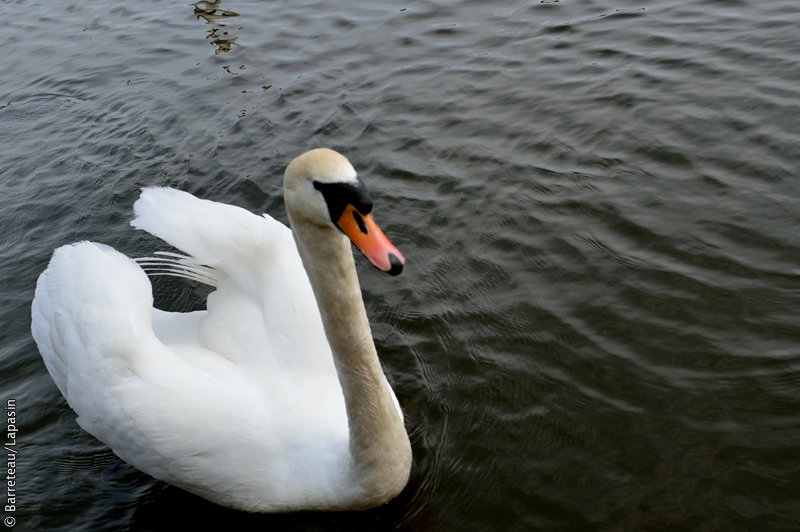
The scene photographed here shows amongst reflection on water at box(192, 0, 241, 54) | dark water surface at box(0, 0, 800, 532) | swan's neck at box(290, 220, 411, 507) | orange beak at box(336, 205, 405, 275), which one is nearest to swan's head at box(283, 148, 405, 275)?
orange beak at box(336, 205, 405, 275)

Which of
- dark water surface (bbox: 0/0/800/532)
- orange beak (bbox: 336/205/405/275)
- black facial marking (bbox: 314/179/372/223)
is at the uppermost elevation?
black facial marking (bbox: 314/179/372/223)

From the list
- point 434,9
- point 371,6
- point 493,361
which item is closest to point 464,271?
point 493,361

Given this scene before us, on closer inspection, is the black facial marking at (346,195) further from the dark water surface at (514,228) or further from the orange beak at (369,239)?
the dark water surface at (514,228)

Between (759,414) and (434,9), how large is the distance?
309 inches

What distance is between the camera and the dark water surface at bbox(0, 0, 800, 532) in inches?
139

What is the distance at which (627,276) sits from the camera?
4.68 meters

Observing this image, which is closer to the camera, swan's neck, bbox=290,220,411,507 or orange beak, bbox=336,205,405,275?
orange beak, bbox=336,205,405,275

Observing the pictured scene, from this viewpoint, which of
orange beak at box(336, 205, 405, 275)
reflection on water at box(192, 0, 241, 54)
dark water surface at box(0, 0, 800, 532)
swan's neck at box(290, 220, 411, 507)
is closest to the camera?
orange beak at box(336, 205, 405, 275)

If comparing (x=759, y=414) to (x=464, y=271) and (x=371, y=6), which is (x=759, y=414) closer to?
(x=464, y=271)

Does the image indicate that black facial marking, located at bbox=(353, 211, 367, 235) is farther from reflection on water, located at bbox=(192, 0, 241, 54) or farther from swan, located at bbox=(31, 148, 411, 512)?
reflection on water, located at bbox=(192, 0, 241, 54)

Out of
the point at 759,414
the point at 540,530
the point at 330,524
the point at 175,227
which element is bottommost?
the point at 330,524

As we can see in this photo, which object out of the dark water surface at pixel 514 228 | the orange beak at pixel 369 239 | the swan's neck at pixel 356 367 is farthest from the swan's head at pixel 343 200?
the dark water surface at pixel 514 228

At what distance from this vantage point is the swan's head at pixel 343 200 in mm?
2545

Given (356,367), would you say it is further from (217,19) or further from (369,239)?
(217,19)
